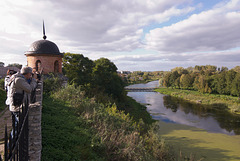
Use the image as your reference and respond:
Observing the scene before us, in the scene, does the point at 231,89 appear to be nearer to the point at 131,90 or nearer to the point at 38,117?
the point at 131,90

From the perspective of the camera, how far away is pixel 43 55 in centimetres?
1428

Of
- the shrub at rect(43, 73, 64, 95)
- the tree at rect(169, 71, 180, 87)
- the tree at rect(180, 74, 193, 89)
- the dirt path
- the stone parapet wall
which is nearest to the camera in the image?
the stone parapet wall

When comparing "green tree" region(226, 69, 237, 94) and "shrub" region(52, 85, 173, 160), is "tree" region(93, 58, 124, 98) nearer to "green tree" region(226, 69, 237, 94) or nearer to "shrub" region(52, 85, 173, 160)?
"shrub" region(52, 85, 173, 160)

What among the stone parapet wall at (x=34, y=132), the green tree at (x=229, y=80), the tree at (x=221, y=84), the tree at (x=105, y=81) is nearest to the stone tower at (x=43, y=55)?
the tree at (x=105, y=81)

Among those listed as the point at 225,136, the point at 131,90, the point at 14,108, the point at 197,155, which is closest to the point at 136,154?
the point at 14,108

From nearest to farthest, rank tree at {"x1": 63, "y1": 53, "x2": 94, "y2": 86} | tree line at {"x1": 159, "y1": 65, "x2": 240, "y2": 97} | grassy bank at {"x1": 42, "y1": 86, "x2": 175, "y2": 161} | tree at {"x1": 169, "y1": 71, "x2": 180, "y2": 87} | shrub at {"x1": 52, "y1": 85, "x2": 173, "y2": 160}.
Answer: grassy bank at {"x1": 42, "y1": 86, "x2": 175, "y2": 161} < shrub at {"x1": 52, "y1": 85, "x2": 173, "y2": 160} < tree at {"x1": 63, "y1": 53, "x2": 94, "y2": 86} < tree line at {"x1": 159, "y1": 65, "x2": 240, "y2": 97} < tree at {"x1": 169, "y1": 71, "x2": 180, "y2": 87}

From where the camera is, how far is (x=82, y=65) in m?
22.8

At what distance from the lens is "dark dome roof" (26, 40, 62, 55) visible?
46.5 feet

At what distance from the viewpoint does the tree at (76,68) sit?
21266 mm

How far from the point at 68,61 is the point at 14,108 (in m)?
18.8

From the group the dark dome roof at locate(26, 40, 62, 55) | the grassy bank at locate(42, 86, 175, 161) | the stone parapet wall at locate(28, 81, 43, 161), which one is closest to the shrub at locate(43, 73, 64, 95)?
the dark dome roof at locate(26, 40, 62, 55)

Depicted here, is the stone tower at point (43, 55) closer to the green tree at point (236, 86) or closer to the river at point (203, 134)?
the river at point (203, 134)

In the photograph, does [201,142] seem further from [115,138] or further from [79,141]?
[79,141]

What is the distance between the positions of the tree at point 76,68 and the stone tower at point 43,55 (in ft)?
19.7
